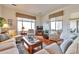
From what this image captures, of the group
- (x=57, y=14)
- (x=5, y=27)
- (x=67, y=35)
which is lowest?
(x=67, y=35)

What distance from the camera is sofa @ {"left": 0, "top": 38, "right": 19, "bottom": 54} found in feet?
4.31

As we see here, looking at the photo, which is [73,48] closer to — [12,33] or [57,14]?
[57,14]

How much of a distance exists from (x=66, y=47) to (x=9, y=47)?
0.77 meters

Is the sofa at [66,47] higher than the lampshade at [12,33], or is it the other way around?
the lampshade at [12,33]

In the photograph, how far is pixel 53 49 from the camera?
1400mm

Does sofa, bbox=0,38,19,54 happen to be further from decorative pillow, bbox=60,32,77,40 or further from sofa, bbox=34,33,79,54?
decorative pillow, bbox=60,32,77,40

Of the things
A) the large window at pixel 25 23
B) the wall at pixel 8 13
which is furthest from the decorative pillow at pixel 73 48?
the wall at pixel 8 13

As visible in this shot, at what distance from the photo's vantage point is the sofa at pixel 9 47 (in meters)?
1.31

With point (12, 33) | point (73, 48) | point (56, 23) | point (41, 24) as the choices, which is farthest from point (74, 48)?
point (12, 33)

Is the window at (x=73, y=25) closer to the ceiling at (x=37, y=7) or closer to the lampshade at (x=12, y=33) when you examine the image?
the ceiling at (x=37, y=7)

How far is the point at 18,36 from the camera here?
55.1 inches

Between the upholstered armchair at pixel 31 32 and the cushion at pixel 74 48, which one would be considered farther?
the upholstered armchair at pixel 31 32

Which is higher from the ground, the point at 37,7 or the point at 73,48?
the point at 37,7
